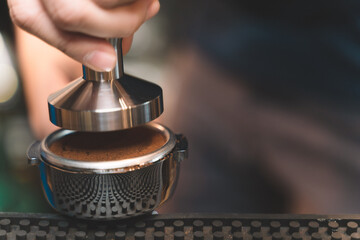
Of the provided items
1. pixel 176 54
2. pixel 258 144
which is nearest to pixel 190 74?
pixel 176 54

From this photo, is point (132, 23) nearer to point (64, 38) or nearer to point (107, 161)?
point (64, 38)

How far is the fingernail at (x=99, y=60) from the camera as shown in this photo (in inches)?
21.2

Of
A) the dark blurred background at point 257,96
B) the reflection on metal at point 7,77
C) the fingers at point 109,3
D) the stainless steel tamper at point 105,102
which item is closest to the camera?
the fingers at point 109,3

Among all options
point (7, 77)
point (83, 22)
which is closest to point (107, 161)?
point (83, 22)

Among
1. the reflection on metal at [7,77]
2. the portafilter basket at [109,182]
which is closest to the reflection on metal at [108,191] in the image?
the portafilter basket at [109,182]

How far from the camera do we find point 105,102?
632 millimetres

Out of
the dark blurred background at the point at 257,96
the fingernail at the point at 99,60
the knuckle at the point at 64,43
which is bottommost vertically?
the dark blurred background at the point at 257,96

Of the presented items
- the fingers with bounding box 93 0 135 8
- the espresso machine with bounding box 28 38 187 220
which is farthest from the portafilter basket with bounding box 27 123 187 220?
the fingers with bounding box 93 0 135 8

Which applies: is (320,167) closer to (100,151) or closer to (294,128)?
Result: (294,128)

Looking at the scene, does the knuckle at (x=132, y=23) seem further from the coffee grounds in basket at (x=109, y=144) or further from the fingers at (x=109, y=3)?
the coffee grounds in basket at (x=109, y=144)

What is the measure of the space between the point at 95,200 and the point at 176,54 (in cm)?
48

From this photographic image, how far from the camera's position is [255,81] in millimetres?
1058

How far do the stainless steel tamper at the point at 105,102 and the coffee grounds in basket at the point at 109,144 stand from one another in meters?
0.07

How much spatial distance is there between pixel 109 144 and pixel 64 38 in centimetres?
24
